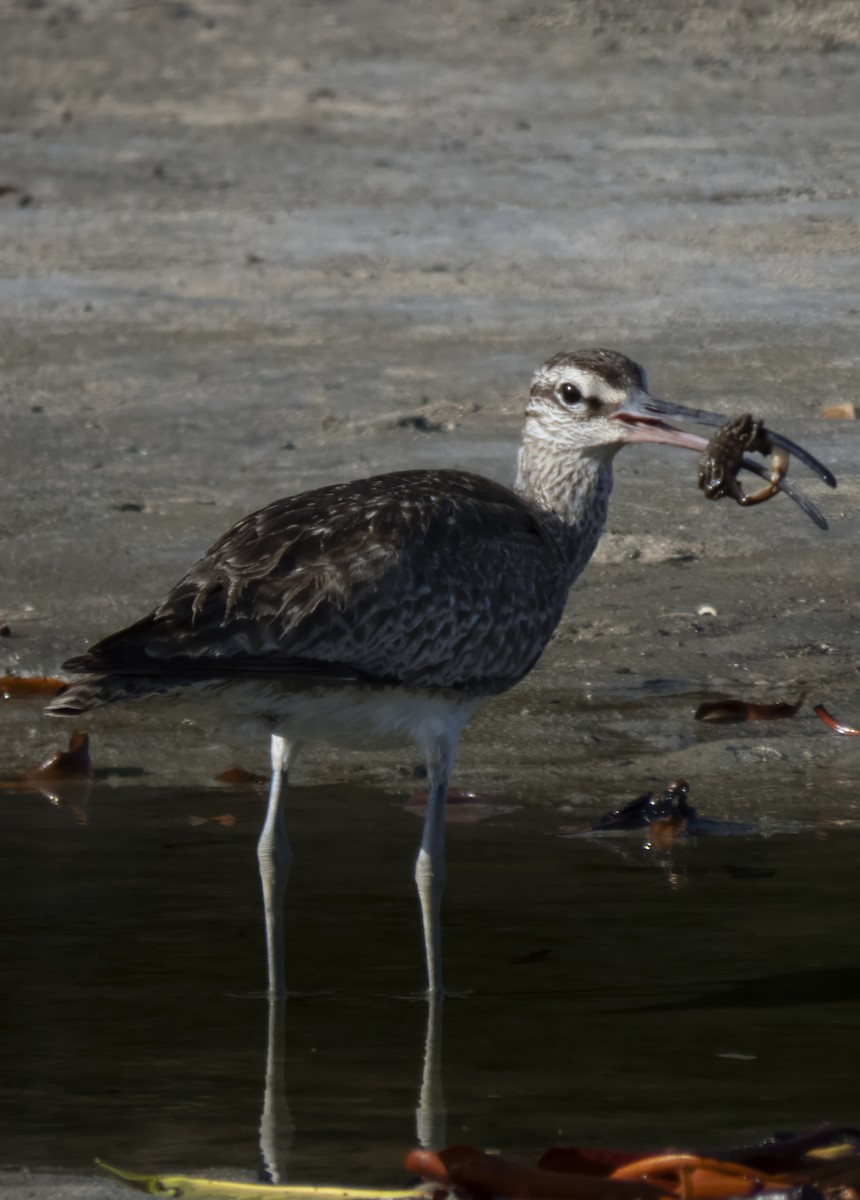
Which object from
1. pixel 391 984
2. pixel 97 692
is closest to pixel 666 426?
pixel 391 984

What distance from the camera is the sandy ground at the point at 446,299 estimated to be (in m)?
8.81

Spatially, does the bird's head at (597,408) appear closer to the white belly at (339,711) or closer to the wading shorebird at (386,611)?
the wading shorebird at (386,611)

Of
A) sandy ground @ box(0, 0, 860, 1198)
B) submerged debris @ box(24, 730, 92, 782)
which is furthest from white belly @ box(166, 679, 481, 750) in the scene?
submerged debris @ box(24, 730, 92, 782)

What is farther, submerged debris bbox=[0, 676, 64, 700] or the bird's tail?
→ submerged debris bbox=[0, 676, 64, 700]

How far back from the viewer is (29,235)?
645 inches

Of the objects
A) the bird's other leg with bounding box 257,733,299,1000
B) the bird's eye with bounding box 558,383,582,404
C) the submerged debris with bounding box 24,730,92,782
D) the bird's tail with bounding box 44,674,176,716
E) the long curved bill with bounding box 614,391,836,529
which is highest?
the bird's eye with bounding box 558,383,582,404

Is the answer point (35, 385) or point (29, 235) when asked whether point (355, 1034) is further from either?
point (29, 235)

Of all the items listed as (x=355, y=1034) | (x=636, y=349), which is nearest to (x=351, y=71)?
(x=636, y=349)

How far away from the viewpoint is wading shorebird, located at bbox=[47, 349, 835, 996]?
6.02 m

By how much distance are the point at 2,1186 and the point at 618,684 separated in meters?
4.36

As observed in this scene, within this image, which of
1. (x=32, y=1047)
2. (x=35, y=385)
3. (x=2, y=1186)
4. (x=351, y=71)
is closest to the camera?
(x=2, y=1186)

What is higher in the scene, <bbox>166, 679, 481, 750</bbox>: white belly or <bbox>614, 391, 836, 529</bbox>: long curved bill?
<bbox>614, 391, 836, 529</bbox>: long curved bill

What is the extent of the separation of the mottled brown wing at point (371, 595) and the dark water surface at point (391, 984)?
0.67 m

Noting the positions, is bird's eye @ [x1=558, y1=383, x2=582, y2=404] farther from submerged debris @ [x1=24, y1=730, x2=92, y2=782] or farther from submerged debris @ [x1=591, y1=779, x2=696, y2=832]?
submerged debris @ [x1=24, y1=730, x2=92, y2=782]
